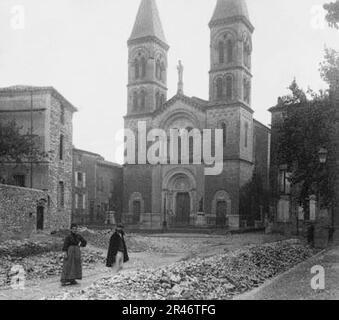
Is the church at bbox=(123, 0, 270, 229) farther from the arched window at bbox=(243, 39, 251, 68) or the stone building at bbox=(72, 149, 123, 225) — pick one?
the stone building at bbox=(72, 149, 123, 225)

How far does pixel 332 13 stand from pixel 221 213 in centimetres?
2712

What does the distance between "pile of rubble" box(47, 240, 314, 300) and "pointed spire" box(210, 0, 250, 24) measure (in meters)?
30.3

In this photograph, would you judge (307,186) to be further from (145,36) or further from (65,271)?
(145,36)

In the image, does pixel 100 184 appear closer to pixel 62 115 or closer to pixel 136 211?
pixel 136 211

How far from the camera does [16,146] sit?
1175 inches

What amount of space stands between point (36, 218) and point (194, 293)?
69.5 feet

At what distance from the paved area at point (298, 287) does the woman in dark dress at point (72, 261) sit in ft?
13.5

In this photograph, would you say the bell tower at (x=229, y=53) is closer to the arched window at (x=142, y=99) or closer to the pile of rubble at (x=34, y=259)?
the arched window at (x=142, y=99)

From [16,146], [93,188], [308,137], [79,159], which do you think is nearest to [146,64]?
[79,159]

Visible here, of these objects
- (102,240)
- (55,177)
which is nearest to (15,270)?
(102,240)

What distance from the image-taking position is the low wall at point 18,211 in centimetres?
2569

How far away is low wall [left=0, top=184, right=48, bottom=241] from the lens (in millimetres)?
25694

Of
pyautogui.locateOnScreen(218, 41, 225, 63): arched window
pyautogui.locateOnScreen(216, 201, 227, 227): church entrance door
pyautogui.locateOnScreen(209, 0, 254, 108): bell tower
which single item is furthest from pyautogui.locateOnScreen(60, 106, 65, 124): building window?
pyautogui.locateOnScreen(218, 41, 225, 63): arched window

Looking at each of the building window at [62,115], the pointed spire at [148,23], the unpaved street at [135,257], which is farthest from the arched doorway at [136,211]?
the unpaved street at [135,257]
